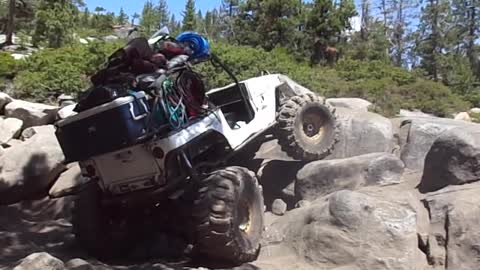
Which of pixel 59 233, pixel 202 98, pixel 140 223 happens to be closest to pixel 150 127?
pixel 202 98

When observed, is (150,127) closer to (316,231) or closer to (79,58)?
(316,231)

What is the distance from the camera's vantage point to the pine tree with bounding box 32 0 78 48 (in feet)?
99.1

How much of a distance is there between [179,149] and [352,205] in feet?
6.85

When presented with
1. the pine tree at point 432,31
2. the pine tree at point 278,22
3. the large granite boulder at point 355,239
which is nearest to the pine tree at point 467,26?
the pine tree at point 432,31

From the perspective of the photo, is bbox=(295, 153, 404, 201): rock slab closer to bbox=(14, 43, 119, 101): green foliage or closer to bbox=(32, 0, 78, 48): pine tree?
bbox=(14, 43, 119, 101): green foliage

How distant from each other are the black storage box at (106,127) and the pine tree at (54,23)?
23639mm

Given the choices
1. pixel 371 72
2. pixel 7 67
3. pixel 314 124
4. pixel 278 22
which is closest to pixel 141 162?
pixel 314 124

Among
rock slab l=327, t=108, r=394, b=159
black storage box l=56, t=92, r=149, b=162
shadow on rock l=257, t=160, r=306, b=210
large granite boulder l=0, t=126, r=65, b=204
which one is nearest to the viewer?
black storage box l=56, t=92, r=149, b=162

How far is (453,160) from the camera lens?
317 inches

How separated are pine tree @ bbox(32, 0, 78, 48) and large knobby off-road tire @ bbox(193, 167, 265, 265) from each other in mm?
23639

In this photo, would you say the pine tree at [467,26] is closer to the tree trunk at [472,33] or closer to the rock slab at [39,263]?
the tree trunk at [472,33]

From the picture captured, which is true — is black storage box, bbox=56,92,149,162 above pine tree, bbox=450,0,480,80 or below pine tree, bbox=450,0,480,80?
above

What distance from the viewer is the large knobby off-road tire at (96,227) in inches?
294

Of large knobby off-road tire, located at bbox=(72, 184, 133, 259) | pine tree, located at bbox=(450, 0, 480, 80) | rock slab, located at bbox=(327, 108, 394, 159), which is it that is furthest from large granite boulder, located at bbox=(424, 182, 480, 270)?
pine tree, located at bbox=(450, 0, 480, 80)
